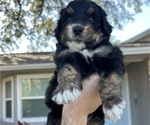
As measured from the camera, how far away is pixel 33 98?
37.3 feet

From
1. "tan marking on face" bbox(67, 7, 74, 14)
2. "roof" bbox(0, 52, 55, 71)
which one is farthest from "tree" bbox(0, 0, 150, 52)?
"tan marking on face" bbox(67, 7, 74, 14)

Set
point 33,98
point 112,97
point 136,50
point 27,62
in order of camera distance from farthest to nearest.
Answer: point 33,98 < point 27,62 < point 136,50 < point 112,97

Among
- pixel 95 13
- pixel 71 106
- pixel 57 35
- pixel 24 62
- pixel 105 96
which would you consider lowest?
pixel 24 62

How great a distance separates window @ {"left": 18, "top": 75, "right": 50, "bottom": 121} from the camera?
37.0 feet

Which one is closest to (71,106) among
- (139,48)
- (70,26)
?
(70,26)

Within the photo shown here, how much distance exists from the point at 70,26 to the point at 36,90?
8.95 meters

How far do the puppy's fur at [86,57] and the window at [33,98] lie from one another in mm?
Answer: 8465

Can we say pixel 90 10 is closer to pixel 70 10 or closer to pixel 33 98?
pixel 70 10

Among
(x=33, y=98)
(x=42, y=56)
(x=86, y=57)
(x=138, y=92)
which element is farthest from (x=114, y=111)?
(x=33, y=98)

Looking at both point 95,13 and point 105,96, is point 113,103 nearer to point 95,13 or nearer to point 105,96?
point 105,96

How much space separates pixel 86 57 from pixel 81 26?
0.27 meters

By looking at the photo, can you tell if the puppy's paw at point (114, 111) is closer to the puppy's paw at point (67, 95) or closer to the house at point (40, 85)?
the puppy's paw at point (67, 95)

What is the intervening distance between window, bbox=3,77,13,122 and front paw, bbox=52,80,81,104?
9.53 m

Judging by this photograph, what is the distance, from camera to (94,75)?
2.75m
